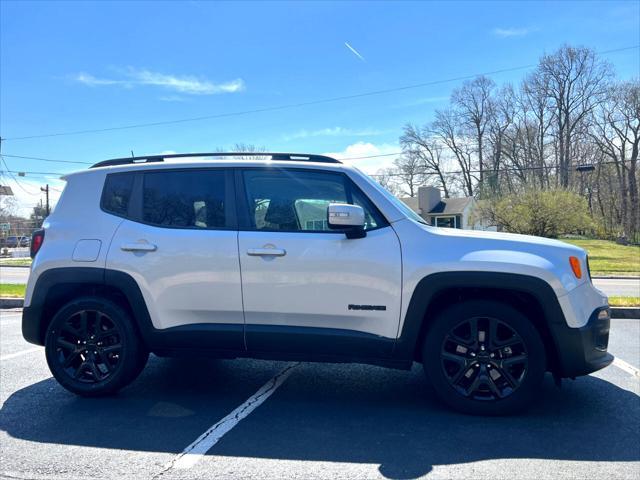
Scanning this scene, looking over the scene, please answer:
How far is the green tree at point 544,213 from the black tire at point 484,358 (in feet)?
108

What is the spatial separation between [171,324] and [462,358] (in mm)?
2327

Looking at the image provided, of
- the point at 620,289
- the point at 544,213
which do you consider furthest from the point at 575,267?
the point at 544,213

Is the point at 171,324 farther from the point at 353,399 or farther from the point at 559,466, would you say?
the point at 559,466

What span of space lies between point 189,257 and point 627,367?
4602 millimetres

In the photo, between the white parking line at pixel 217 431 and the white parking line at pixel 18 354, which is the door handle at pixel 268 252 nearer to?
the white parking line at pixel 217 431

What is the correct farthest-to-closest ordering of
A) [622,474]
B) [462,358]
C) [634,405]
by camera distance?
[634,405], [462,358], [622,474]

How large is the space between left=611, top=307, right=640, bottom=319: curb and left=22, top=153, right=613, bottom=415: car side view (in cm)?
546

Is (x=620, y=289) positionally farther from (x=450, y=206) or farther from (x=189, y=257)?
(x=450, y=206)

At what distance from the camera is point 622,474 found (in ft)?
9.43

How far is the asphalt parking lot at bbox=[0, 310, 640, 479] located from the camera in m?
2.95

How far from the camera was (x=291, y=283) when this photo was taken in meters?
3.83

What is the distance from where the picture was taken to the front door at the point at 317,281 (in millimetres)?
3750

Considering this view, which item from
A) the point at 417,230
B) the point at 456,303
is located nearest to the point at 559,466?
the point at 456,303

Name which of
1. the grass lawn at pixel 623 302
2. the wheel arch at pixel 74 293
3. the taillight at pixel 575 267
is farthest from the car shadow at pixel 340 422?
the grass lawn at pixel 623 302
